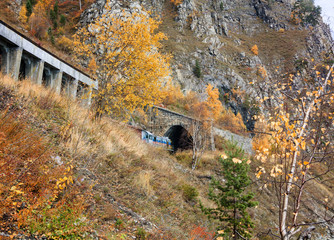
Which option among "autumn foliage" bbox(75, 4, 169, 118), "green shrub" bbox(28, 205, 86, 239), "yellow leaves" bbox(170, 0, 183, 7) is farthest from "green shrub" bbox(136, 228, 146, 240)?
"yellow leaves" bbox(170, 0, 183, 7)

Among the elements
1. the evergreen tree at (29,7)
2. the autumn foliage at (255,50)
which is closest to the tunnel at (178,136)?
the evergreen tree at (29,7)

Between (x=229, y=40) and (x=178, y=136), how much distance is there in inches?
2336

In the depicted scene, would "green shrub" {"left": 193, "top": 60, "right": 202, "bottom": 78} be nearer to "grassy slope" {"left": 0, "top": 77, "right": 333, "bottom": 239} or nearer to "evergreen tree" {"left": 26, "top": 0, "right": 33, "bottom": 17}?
"evergreen tree" {"left": 26, "top": 0, "right": 33, "bottom": 17}

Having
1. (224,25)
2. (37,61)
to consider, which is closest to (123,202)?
(37,61)

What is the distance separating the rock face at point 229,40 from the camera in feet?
187

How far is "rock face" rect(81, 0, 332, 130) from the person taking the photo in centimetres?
5714

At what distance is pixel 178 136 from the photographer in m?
33.9

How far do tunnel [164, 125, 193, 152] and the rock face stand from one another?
14.8m

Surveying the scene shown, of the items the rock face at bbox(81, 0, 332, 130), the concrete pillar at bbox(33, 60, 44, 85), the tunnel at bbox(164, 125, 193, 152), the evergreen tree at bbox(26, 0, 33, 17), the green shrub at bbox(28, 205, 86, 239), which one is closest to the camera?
the green shrub at bbox(28, 205, 86, 239)

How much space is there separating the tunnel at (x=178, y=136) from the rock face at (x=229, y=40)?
14794mm

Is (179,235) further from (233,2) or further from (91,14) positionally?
(233,2)

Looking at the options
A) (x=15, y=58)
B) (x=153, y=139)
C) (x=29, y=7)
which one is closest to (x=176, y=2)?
(x=29, y=7)

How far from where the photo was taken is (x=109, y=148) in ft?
25.0

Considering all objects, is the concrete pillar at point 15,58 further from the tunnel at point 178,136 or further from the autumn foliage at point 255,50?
the autumn foliage at point 255,50
